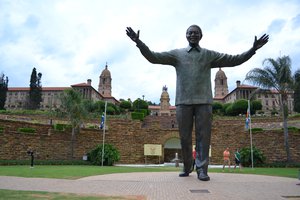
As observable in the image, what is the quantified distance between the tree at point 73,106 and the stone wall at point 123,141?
174cm

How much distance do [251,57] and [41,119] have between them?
35.3m

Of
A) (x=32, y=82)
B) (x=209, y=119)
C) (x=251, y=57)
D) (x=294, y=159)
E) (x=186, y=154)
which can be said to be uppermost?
(x=32, y=82)

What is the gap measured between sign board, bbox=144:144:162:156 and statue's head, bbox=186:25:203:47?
17603 mm

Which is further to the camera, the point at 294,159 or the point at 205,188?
the point at 294,159

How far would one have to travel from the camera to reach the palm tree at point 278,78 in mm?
22031

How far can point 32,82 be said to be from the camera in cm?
6656

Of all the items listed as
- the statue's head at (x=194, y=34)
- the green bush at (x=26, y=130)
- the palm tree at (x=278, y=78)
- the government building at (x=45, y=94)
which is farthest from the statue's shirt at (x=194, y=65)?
the government building at (x=45, y=94)

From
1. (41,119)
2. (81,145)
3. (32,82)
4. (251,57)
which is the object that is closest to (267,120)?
(81,145)

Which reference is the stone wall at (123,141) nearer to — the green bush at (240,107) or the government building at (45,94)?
the green bush at (240,107)

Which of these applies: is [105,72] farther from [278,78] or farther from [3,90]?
[278,78]

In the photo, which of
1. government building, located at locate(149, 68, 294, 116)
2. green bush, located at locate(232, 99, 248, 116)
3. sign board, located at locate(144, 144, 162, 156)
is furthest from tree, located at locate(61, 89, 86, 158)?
government building, located at locate(149, 68, 294, 116)

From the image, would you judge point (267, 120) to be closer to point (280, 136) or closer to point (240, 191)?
point (280, 136)

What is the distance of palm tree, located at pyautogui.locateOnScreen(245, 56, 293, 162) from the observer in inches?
867

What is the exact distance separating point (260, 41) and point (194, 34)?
70.8 inches
